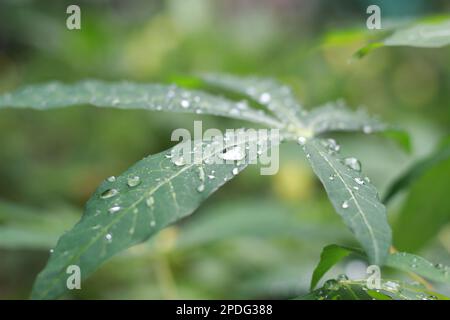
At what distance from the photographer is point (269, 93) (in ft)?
3.61

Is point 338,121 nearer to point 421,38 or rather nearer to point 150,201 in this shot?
point 421,38

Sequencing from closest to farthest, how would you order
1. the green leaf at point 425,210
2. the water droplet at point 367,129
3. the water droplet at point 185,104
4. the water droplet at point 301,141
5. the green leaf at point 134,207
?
the green leaf at point 134,207
the water droplet at point 301,141
the water droplet at point 185,104
the water droplet at point 367,129
the green leaf at point 425,210

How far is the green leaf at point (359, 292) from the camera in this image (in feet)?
2.12

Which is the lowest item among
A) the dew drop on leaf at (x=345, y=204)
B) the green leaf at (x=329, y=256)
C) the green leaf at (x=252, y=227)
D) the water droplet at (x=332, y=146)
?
the green leaf at (x=329, y=256)

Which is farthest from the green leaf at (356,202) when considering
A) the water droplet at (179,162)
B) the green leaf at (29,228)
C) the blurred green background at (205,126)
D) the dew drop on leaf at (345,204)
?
the green leaf at (29,228)

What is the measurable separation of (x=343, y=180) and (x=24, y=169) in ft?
6.35

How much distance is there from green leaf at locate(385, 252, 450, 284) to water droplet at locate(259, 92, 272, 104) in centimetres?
45

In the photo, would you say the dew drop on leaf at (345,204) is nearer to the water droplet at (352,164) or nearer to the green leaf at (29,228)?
the water droplet at (352,164)

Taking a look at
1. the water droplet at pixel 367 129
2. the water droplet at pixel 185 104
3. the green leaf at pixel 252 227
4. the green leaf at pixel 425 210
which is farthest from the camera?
the green leaf at pixel 252 227

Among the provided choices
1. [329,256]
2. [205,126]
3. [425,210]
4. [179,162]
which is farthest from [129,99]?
[205,126]

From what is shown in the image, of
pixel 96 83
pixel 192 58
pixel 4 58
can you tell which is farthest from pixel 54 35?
pixel 96 83

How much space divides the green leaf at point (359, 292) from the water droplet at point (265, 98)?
A: 470mm

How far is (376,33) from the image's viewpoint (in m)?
1.18

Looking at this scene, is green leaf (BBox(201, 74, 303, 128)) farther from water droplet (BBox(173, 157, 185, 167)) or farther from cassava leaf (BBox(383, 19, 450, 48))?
water droplet (BBox(173, 157, 185, 167))
